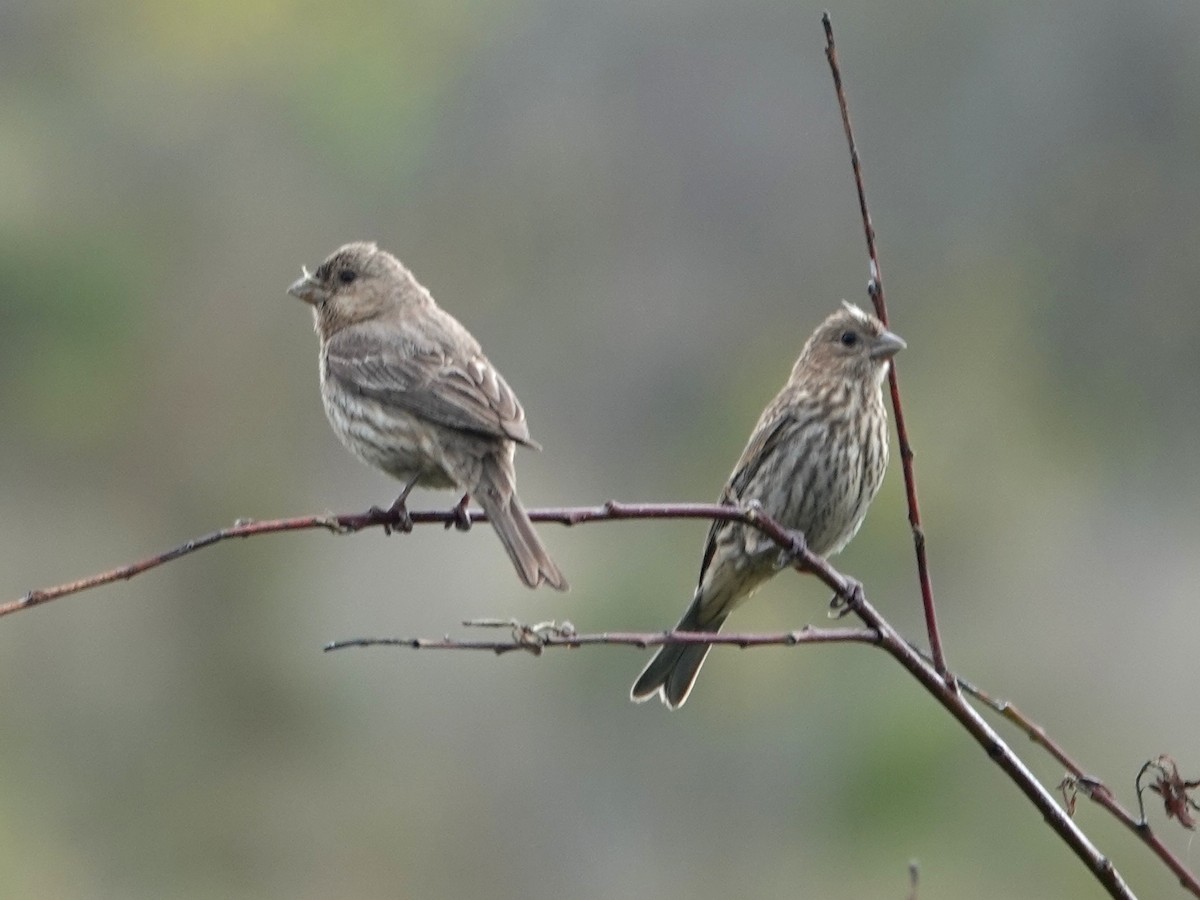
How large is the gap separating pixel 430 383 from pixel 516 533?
3.20 ft

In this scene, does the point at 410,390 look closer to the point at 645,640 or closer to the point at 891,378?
the point at 891,378

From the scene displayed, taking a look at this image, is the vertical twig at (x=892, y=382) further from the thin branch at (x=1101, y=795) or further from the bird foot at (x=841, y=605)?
the bird foot at (x=841, y=605)

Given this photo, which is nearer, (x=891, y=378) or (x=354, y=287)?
(x=891, y=378)

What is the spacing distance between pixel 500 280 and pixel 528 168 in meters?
1.81

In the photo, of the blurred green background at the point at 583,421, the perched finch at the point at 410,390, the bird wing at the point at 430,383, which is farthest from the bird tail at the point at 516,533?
the blurred green background at the point at 583,421

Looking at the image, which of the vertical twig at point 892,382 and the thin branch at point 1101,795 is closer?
the thin branch at point 1101,795

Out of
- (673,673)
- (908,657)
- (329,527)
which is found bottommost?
(673,673)

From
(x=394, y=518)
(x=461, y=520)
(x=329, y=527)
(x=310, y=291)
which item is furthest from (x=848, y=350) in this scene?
(x=329, y=527)

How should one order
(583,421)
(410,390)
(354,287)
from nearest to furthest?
(410,390) < (354,287) < (583,421)

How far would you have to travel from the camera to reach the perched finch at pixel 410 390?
201 inches

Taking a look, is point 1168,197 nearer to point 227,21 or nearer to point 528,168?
point 528,168

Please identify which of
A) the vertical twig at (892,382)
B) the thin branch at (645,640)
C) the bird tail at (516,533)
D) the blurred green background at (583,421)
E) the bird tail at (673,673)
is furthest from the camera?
the blurred green background at (583,421)

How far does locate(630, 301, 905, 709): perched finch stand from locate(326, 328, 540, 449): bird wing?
734 millimetres

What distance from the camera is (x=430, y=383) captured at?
17.7 ft
